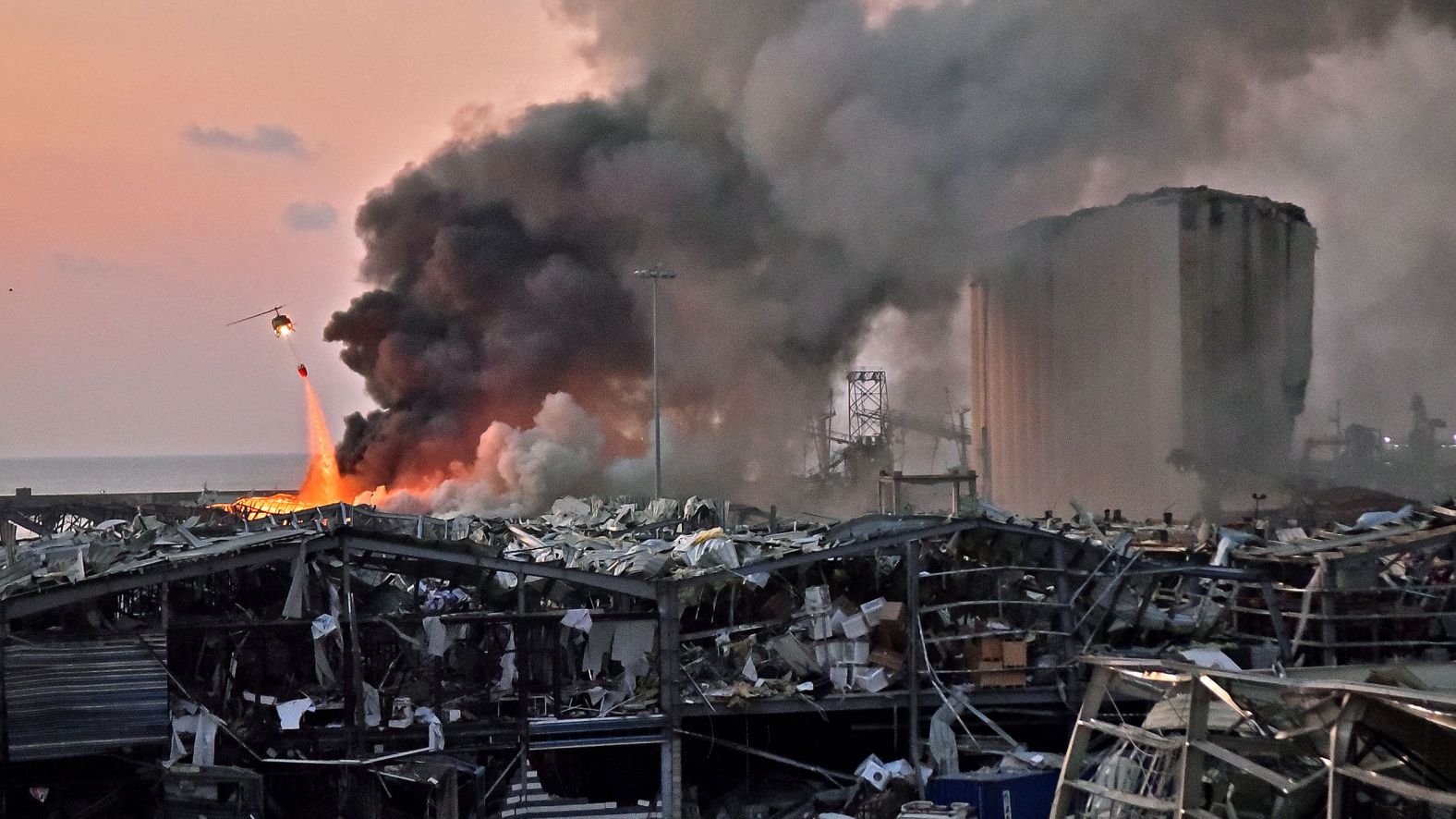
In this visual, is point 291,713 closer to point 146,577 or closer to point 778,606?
point 146,577

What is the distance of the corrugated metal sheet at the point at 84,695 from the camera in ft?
55.4

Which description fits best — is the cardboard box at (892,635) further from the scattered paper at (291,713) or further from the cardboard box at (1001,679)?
the scattered paper at (291,713)

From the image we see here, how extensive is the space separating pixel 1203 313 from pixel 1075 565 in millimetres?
25751

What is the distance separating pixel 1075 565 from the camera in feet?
70.7

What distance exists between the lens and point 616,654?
1997 cm

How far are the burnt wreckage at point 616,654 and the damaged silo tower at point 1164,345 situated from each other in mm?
20878

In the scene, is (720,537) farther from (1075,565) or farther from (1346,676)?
(1346,676)

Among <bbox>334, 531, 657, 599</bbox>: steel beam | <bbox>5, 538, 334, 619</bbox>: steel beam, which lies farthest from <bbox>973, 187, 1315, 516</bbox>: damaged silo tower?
<bbox>5, 538, 334, 619</bbox>: steel beam

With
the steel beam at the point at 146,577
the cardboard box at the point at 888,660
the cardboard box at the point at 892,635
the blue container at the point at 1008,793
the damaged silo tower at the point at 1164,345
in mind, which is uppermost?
the damaged silo tower at the point at 1164,345

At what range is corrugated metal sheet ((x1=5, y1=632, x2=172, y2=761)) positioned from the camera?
1689 cm

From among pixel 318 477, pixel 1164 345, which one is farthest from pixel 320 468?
pixel 1164 345

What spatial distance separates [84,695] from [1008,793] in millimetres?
12262

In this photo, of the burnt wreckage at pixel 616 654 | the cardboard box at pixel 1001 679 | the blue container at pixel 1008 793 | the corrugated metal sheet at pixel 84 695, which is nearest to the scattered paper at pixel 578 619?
the burnt wreckage at pixel 616 654

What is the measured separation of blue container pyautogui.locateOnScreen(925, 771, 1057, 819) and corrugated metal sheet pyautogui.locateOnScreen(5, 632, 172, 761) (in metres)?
10.7
